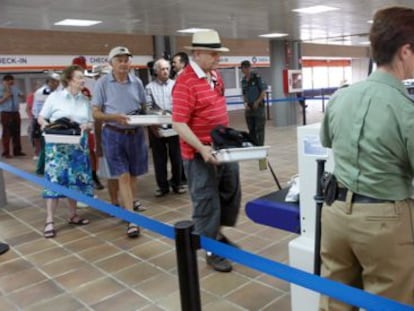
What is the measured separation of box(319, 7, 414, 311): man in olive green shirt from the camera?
1.29 meters

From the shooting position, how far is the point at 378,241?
4.39 feet

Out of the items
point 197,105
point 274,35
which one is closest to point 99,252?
point 197,105

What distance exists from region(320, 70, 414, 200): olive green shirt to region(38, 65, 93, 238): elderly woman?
9.16 ft

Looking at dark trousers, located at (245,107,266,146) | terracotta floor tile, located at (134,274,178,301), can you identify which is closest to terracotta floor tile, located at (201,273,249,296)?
terracotta floor tile, located at (134,274,178,301)

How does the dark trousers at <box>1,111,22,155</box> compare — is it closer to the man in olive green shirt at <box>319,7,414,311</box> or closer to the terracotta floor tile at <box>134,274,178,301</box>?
the terracotta floor tile at <box>134,274,178,301</box>

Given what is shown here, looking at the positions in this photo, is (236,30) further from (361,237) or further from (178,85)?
(361,237)

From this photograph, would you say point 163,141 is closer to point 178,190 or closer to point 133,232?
point 178,190

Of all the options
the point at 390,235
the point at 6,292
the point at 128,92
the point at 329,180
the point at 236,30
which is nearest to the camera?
the point at 390,235

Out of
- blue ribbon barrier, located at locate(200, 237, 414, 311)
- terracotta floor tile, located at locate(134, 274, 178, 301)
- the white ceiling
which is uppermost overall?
the white ceiling

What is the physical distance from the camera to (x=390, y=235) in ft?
4.36

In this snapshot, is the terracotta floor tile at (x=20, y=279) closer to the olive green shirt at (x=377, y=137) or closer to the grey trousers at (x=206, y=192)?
the grey trousers at (x=206, y=192)

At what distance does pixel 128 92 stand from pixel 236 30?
650 centimetres

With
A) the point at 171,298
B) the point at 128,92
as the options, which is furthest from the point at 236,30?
the point at 171,298

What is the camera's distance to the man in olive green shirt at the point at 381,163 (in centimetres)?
129
